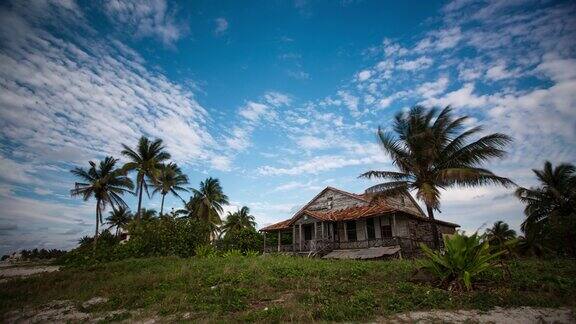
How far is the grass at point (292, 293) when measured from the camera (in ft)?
21.3

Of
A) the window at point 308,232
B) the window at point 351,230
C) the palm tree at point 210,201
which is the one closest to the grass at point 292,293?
the window at point 351,230

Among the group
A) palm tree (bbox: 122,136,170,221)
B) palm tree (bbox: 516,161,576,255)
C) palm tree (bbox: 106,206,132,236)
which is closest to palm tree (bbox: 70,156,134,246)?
palm tree (bbox: 122,136,170,221)

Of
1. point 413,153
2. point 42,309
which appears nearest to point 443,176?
point 413,153

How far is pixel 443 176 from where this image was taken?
16.3m

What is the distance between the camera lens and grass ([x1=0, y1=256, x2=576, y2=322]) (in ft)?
21.3

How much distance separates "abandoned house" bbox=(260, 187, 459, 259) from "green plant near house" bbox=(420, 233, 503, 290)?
1133 cm

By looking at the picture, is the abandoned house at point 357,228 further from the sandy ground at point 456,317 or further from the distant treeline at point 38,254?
the distant treeline at point 38,254

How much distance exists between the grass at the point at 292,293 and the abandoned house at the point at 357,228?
400 inches

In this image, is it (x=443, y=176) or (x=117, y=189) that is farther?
(x=117, y=189)

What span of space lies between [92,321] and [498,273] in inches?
418

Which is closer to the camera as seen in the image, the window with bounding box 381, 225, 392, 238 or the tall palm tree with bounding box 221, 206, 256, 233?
the window with bounding box 381, 225, 392, 238

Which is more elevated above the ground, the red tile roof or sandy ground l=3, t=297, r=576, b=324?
the red tile roof

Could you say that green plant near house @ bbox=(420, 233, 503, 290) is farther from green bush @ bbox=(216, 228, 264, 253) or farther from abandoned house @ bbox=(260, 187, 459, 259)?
green bush @ bbox=(216, 228, 264, 253)

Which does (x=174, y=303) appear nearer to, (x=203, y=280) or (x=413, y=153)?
(x=203, y=280)
